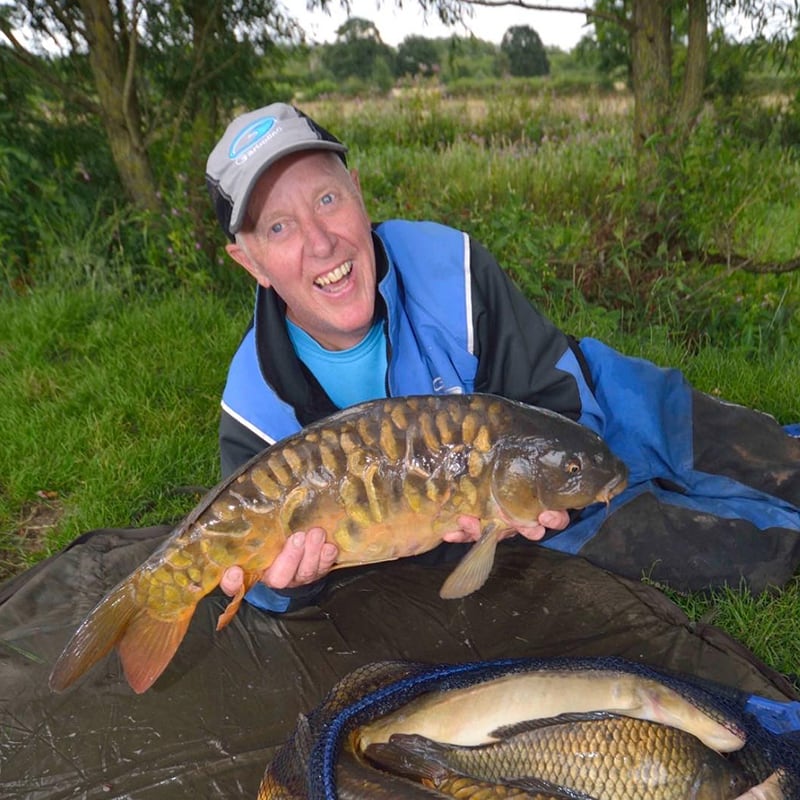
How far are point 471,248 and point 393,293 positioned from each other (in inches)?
8.9

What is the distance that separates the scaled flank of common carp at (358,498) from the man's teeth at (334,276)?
41cm

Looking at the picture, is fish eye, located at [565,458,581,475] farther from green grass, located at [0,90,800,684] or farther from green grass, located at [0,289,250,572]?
green grass, located at [0,289,250,572]

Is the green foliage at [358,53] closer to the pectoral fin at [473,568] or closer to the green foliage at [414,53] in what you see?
the green foliage at [414,53]

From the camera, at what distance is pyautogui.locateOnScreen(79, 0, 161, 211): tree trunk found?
12.1 ft

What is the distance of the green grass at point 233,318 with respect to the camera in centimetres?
237

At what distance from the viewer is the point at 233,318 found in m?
3.23

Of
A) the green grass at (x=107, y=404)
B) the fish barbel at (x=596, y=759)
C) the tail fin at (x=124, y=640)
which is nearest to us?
the fish barbel at (x=596, y=759)

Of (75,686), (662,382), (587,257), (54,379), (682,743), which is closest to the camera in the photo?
(682,743)

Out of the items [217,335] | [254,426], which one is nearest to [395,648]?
[254,426]

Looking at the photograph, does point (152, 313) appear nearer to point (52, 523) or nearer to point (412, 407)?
point (52, 523)

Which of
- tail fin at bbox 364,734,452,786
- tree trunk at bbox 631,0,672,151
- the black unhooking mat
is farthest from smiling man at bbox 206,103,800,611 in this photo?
tree trunk at bbox 631,0,672,151

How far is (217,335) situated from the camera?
3.08m

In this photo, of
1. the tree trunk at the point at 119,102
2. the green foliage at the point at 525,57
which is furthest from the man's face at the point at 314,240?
the green foliage at the point at 525,57

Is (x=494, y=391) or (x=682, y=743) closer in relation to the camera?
(x=682, y=743)
